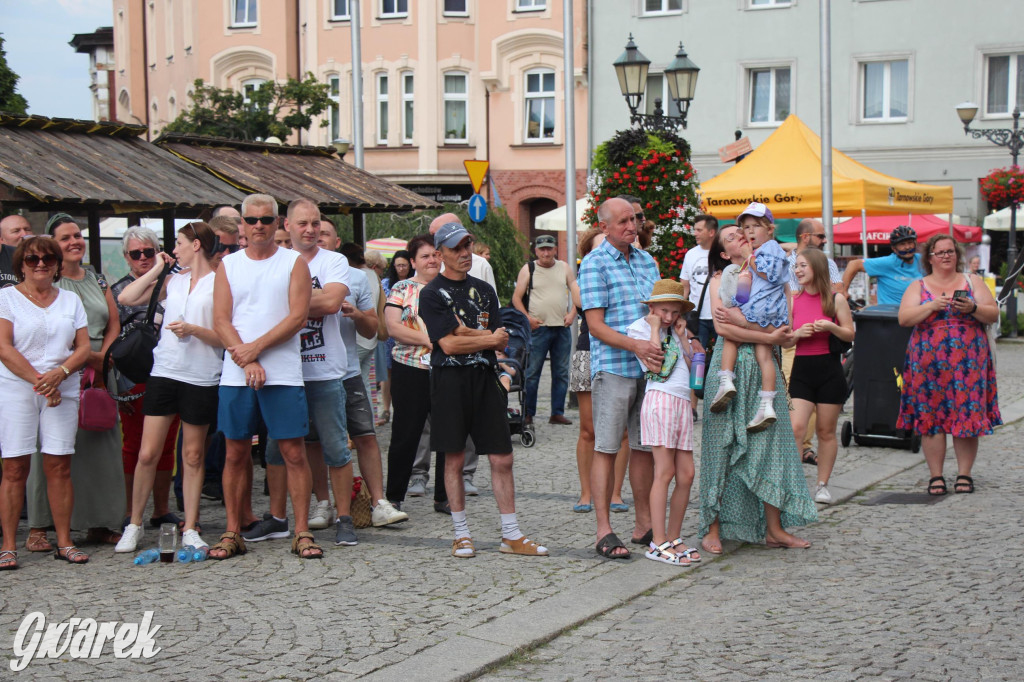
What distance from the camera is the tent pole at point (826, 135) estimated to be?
13.8 m

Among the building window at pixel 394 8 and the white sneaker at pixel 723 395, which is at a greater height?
the building window at pixel 394 8

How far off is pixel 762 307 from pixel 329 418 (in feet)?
8.36

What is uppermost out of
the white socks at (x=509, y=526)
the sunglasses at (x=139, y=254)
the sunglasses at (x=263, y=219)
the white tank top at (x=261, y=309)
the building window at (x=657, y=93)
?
the building window at (x=657, y=93)

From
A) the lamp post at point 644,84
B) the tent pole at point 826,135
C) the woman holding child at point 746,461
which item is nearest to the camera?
the woman holding child at point 746,461

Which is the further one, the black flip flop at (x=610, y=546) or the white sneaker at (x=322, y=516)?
the white sneaker at (x=322, y=516)

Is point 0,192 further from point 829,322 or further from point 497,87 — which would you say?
point 497,87

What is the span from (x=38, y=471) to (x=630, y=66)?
35.4 feet

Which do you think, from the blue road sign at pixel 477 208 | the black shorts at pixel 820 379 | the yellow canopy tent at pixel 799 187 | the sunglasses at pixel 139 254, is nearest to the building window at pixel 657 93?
the blue road sign at pixel 477 208

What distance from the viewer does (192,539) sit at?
21.7 feet

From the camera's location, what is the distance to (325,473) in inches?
298

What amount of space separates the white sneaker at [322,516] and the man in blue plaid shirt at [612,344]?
1.84 m

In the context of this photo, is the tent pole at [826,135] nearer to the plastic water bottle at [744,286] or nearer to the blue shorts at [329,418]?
the plastic water bottle at [744,286]

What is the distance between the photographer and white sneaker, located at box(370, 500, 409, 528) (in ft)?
24.3

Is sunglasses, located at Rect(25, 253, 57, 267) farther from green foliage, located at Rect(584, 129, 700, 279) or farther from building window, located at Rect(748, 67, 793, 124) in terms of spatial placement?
building window, located at Rect(748, 67, 793, 124)
